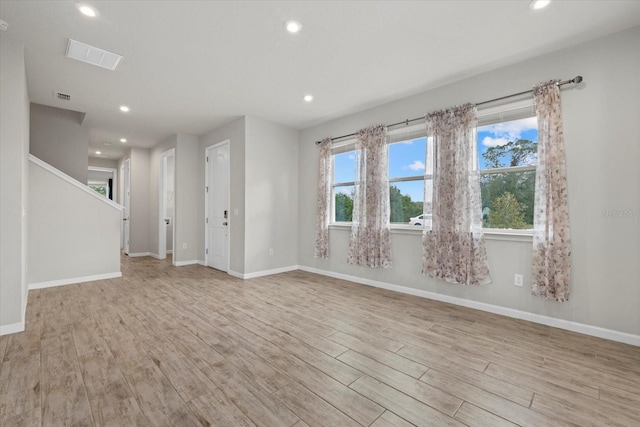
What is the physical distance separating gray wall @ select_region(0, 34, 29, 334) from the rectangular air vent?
41cm

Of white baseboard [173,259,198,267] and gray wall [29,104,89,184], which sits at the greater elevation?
gray wall [29,104,89,184]

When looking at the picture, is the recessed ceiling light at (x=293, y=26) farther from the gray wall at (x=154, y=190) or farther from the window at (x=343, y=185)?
the gray wall at (x=154, y=190)

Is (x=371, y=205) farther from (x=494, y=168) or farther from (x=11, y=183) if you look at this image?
(x=11, y=183)

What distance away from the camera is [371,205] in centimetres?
436

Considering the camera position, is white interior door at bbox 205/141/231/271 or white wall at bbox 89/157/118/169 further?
white wall at bbox 89/157/118/169

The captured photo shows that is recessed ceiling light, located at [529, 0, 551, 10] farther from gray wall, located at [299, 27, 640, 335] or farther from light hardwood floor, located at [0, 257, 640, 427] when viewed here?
light hardwood floor, located at [0, 257, 640, 427]

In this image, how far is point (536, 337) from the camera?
8.55 feet

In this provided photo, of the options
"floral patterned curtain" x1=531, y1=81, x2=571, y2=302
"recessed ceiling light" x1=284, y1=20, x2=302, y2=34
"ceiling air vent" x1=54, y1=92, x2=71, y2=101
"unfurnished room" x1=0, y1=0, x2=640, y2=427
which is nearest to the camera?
"unfurnished room" x1=0, y1=0, x2=640, y2=427

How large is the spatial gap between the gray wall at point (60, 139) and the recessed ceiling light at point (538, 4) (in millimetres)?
6628

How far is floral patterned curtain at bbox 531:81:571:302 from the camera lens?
273cm

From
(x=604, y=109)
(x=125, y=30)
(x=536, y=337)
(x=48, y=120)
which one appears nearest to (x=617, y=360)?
(x=536, y=337)

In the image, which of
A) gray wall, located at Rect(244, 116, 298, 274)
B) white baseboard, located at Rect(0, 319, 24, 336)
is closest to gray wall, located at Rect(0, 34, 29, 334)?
white baseboard, located at Rect(0, 319, 24, 336)

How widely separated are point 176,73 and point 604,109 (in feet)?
14.5

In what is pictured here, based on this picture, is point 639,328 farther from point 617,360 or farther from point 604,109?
point 604,109
